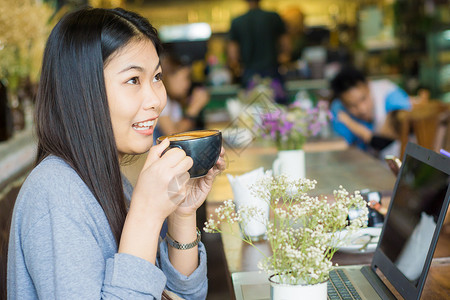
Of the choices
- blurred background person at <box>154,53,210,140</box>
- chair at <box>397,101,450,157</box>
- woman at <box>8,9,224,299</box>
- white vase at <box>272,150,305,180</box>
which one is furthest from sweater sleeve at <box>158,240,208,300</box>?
blurred background person at <box>154,53,210,140</box>

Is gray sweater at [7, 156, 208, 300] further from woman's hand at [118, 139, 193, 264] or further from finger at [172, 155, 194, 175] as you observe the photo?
A: finger at [172, 155, 194, 175]

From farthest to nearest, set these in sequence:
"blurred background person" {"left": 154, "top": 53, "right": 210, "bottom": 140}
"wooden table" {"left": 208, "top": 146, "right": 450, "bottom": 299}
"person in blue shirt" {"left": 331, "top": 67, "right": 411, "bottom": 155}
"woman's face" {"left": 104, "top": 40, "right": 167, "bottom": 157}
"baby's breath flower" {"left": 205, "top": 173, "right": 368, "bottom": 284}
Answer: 1. "blurred background person" {"left": 154, "top": 53, "right": 210, "bottom": 140}
2. "person in blue shirt" {"left": 331, "top": 67, "right": 411, "bottom": 155}
3. "wooden table" {"left": 208, "top": 146, "right": 450, "bottom": 299}
4. "woman's face" {"left": 104, "top": 40, "right": 167, "bottom": 157}
5. "baby's breath flower" {"left": 205, "top": 173, "right": 368, "bottom": 284}

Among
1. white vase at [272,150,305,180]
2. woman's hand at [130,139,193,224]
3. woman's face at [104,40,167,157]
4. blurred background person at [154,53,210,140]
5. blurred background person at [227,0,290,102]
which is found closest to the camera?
woman's hand at [130,139,193,224]

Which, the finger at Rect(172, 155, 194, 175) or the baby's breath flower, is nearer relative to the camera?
the baby's breath flower

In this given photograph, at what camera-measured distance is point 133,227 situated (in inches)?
38.8

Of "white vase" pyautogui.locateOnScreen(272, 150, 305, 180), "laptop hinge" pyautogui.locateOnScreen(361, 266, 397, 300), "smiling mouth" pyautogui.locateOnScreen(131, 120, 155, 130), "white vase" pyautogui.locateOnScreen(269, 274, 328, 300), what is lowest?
"white vase" pyautogui.locateOnScreen(272, 150, 305, 180)

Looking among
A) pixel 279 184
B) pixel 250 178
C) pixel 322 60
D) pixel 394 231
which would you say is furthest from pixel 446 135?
pixel 322 60

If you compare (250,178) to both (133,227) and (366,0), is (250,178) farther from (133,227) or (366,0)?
(366,0)

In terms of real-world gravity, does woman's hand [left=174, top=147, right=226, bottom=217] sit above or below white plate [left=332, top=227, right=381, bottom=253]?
above

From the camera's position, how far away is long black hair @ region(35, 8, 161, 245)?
41.8 inches

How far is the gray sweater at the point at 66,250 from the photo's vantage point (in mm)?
933

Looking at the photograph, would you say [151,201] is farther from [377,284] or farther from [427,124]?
[427,124]

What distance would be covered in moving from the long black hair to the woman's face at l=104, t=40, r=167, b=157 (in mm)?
20

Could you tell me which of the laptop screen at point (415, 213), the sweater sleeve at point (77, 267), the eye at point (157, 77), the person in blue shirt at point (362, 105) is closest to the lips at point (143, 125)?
the eye at point (157, 77)
